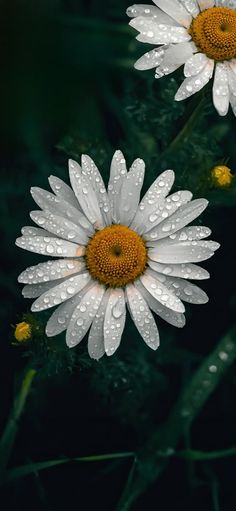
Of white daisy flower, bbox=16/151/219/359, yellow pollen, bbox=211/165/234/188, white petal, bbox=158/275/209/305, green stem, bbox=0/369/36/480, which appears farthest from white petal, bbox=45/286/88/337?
yellow pollen, bbox=211/165/234/188

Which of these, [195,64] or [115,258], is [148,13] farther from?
[115,258]

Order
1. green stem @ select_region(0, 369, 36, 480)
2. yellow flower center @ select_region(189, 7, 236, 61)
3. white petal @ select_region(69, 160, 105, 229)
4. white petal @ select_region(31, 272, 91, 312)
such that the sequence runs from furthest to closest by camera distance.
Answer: green stem @ select_region(0, 369, 36, 480), yellow flower center @ select_region(189, 7, 236, 61), white petal @ select_region(69, 160, 105, 229), white petal @ select_region(31, 272, 91, 312)

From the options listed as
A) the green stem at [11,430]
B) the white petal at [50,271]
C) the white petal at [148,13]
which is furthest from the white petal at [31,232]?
the white petal at [148,13]

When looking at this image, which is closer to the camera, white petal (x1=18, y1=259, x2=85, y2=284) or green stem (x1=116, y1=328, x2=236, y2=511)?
white petal (x1=18, y1=259, x2=85, y2=284)

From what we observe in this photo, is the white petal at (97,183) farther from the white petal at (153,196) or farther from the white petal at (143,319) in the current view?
the white petal at (143,319)

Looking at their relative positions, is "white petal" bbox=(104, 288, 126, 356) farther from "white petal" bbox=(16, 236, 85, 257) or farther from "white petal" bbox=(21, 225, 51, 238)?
"white petal" bbox=(21, 225, 51, 238)

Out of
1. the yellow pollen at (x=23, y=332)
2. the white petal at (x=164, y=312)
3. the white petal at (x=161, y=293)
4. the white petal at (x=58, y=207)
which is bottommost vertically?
the yellow pollen at (x=23, y=332)

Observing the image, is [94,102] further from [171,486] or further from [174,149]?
[171,486]
